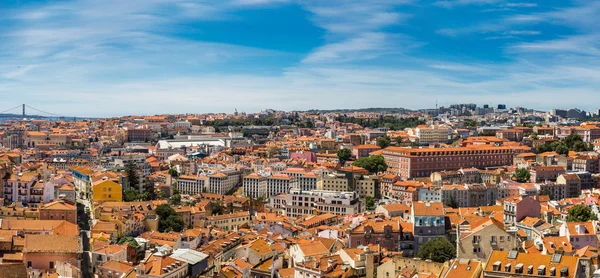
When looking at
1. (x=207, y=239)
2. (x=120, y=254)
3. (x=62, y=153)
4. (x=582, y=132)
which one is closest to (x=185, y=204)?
(x=207, y=239)

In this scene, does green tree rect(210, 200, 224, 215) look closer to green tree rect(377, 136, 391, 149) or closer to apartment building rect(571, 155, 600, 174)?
apartment building rect(571, 155, 600, 174)

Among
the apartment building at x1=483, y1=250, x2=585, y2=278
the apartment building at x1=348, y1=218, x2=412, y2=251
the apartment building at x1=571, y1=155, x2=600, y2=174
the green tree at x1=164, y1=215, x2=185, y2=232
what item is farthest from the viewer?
the apartment building at x1=571, y1=155, x2=600, y2=174

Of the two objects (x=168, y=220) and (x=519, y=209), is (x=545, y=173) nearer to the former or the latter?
(x=519, y=209)

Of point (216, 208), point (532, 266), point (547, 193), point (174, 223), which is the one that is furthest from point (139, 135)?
point (532, 266)

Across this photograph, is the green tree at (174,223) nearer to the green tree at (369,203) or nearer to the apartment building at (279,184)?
the green tree at (369,203)

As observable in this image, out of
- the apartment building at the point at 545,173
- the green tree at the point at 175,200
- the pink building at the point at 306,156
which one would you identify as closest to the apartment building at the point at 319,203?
the green tree at the point at 175,200

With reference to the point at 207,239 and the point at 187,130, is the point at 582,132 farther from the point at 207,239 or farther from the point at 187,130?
the point at 207,239

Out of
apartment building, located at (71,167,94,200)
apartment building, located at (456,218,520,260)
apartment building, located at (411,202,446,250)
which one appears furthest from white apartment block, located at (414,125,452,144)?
apartment building, located at (456,218,520,260)
